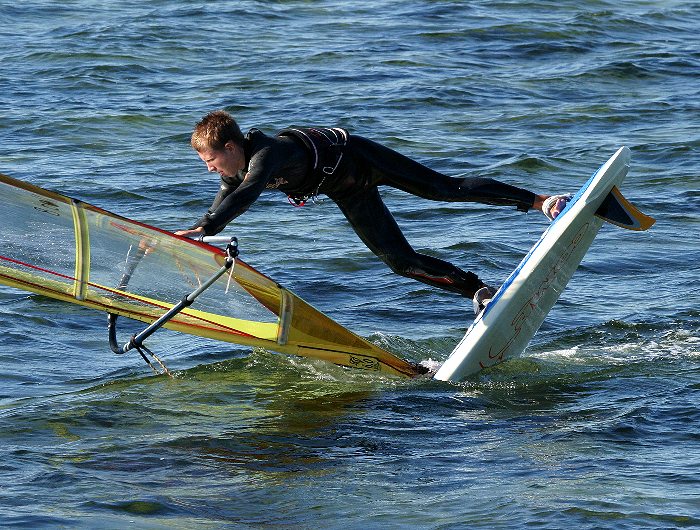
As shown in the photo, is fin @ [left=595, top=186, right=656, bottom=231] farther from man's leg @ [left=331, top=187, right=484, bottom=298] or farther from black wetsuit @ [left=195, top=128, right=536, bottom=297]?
man's leg @ [left=331, top=187, right=484, bottom=298]

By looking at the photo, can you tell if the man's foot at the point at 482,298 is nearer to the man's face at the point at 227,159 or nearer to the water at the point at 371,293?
the water at the point at 371,293

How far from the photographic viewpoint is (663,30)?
2286 cm

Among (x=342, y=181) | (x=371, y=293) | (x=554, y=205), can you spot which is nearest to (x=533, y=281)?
(x=554, y=205)

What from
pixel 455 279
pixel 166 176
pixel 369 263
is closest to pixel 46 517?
pixel 455 279

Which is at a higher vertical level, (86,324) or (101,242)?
(101,242)

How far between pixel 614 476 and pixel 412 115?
11.5m

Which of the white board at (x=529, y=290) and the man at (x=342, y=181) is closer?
the man at (x=342, y=181)

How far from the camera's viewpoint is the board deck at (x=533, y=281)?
26.6ft

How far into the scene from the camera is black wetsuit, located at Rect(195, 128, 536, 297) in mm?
7309

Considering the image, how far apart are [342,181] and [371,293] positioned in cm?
278

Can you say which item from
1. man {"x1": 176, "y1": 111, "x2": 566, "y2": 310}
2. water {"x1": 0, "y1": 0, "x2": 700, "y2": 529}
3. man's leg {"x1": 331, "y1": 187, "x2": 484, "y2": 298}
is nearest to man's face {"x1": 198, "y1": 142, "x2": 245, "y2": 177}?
man {"x1": 176, "y1": 111, "x2": 566, "y2": 310}

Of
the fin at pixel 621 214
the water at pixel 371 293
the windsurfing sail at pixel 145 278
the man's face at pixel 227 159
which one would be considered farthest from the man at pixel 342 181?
the water at pixel 371 293

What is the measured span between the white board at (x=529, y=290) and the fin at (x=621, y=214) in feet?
0.17

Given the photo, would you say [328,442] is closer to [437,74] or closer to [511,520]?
[511,520]
